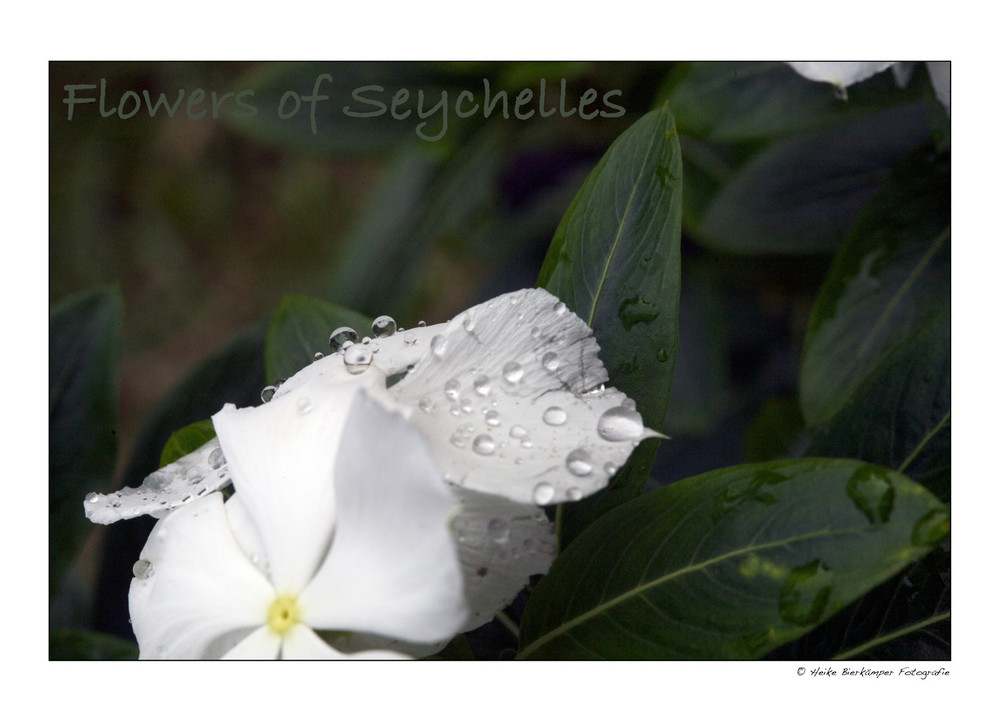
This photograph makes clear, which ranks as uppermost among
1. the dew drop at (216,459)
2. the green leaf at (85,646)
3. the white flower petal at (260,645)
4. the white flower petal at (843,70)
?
the white flower petal at (843,70)

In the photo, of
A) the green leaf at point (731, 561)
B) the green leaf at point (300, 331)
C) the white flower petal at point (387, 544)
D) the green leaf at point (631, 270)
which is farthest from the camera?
the green leaf at point (300, 331)

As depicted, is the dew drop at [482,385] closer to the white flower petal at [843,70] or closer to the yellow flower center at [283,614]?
the yellow flower center at [283,614]

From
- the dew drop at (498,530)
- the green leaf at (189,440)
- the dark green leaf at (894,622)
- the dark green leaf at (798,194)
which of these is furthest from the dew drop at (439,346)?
the dark green leaf at (798,194)

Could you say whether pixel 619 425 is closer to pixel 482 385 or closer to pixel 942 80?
pixel 482 385

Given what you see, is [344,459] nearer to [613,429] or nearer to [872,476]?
[613,429]

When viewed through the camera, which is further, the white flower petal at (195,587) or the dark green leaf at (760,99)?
the dark green leaf at (760,99)

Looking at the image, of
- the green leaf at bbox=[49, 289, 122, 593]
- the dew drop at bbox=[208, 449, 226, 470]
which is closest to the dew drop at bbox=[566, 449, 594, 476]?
the dew drop at bbox=[208, 449, 226, 470]
